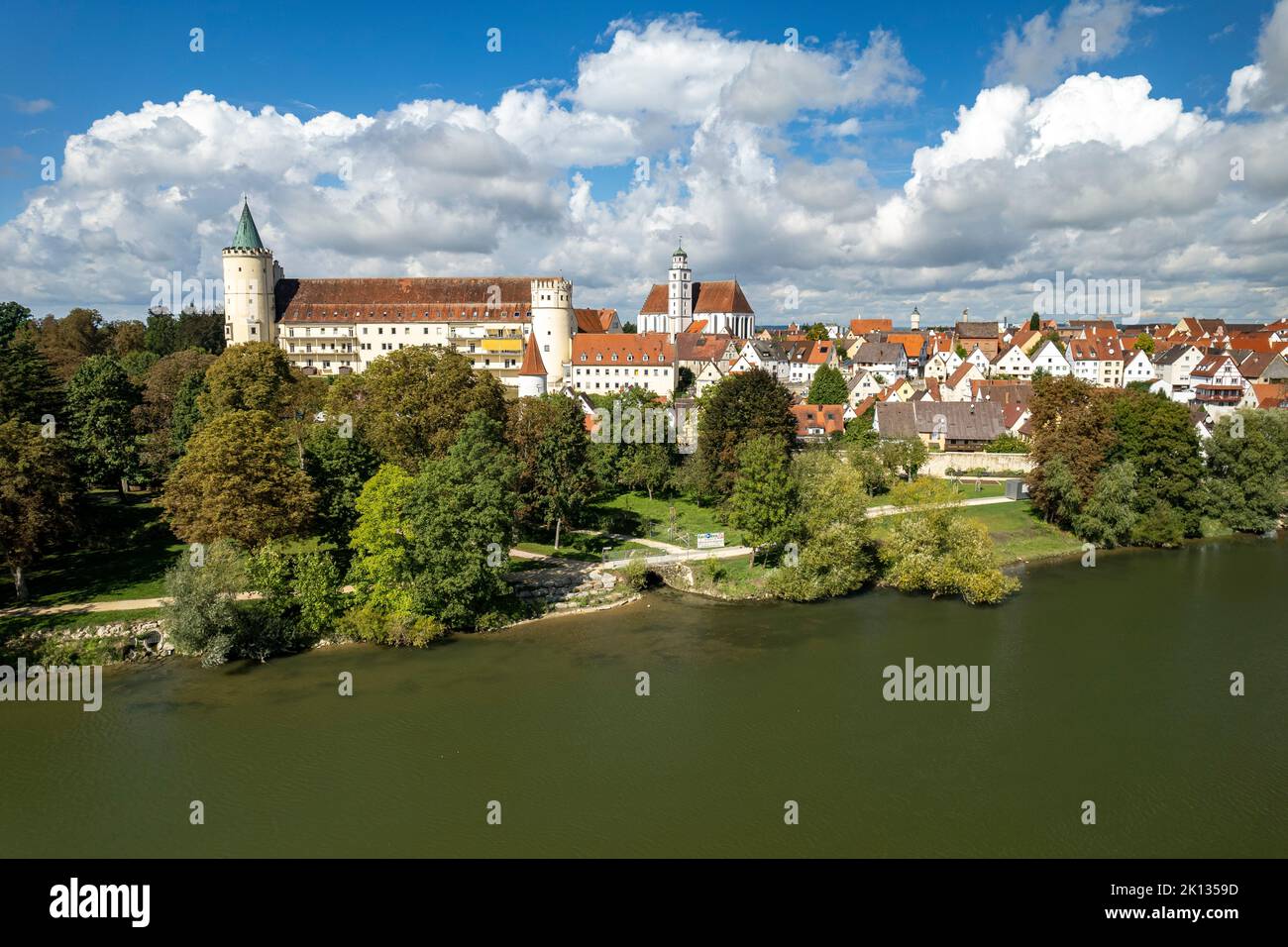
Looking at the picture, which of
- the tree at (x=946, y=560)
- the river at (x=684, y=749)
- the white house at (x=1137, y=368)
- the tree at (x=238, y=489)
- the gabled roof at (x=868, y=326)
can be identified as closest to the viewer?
the river at (x=684, y=749)

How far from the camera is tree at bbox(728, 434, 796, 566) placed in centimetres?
2952

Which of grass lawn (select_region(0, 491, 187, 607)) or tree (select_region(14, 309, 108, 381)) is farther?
tree (select_region(14, 309, 108, 381))

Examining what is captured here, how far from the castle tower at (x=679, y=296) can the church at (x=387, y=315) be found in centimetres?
2164

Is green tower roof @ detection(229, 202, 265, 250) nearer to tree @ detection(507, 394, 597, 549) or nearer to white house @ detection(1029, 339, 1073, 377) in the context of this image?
tree @ detection(507, 394, 597, 549)

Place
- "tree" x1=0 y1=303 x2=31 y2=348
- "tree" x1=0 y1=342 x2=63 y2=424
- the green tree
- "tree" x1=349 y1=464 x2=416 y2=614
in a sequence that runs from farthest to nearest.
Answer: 1. "tree" x1=0 y1=303 x2=31 y2=348
2. the green tree
3. "tree" x1=0 y1=342 x2=63 y2=424
4. "tree" x1=349 y1=464 x2=416 y2=614

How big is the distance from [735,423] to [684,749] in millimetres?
20632

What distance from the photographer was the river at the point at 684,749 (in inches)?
617

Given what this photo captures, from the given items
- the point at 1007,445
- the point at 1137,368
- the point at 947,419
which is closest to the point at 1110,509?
the point at 1007,445

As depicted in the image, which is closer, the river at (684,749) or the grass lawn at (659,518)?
the river at (684,749)

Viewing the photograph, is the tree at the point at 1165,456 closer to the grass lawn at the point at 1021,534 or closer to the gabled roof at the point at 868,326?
the grass lawn at the point at 1021,534

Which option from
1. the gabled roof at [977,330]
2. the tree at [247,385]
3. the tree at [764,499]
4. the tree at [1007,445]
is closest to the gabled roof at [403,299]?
the tree at [247,385]

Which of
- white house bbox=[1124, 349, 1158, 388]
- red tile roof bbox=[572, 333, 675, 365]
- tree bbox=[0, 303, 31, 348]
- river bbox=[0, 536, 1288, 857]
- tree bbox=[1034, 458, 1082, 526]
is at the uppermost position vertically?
tree bbox=[0, 303, 31, 348]

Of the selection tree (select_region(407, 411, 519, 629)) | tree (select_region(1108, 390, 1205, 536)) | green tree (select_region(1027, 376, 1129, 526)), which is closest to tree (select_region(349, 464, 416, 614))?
tree (select_region(407, 411, 519, 629))
